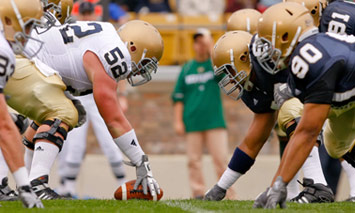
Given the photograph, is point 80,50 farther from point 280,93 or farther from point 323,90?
point 323,90

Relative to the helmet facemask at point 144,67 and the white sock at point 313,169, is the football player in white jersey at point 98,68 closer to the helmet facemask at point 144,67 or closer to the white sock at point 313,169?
the helmet facemask at point 144,67

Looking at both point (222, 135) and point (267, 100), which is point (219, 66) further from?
point (222, 135)

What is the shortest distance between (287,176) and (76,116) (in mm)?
1552

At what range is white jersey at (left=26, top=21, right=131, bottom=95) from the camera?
5684mm

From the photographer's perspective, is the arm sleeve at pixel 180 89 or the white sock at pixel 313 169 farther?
the arm sleeve at pixel 180 89

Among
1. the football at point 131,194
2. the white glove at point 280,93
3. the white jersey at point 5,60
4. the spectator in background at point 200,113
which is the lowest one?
the spectator in background at point 200,113

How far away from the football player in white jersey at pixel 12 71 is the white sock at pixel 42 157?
2.47 ft

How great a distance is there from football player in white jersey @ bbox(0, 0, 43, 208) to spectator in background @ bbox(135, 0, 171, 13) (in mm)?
6780

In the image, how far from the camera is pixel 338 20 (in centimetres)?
609

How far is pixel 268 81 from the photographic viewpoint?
18.7ft

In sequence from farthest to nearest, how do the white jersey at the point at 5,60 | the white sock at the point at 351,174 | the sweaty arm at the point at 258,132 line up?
the white sock at the point at 351,174 → the sweaty arm at the point at 258,132 → the white jersey at the point at 5,60

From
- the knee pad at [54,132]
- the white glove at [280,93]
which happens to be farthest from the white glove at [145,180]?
the white glove at [280,93]

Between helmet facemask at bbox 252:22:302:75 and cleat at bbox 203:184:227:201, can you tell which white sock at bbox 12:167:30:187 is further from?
cleat at bbox 203:184:227:201

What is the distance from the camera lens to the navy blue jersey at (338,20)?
607 centimetres
